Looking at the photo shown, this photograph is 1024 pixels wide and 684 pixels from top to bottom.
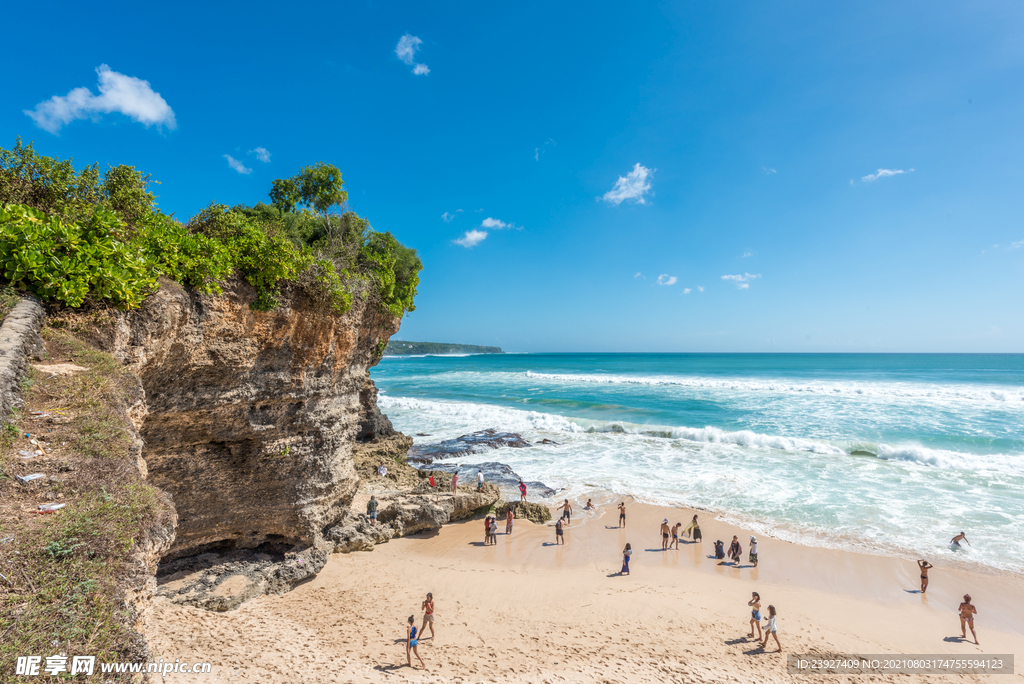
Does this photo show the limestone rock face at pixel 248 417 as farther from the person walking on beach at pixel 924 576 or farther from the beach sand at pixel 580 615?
the person walking on beach at pixel 924 576

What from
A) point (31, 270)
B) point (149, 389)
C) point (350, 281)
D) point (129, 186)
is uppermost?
point (129, 186)

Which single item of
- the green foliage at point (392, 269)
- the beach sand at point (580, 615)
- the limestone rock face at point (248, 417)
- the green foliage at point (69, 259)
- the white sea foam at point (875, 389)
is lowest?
the beach sand at point (580, 615)

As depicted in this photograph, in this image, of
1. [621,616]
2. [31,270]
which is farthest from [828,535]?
[31,270]

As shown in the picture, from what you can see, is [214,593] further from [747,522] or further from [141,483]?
[747,522]

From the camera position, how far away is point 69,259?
193 inches

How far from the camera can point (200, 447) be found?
29.9 feet

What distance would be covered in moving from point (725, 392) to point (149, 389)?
52055mm

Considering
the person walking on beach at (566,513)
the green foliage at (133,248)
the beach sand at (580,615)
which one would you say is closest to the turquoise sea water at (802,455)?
the beach sand at (580,615)

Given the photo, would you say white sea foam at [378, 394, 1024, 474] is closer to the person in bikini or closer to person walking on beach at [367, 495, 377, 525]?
person walking on beach at [367, 495, 377, 525]

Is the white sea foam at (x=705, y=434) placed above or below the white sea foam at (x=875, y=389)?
below

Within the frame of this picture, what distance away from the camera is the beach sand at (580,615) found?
785 cm

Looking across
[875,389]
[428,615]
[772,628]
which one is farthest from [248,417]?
[875,389]

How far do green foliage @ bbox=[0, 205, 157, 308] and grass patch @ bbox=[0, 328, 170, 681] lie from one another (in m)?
1.04

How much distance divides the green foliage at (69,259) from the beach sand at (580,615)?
17.3ft
